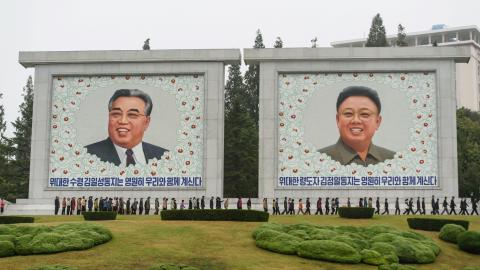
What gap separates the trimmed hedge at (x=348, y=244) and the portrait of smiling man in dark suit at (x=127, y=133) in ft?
61.1

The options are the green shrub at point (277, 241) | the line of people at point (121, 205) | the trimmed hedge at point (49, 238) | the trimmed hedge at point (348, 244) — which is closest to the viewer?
the trimmed hedge at point (49, 238)

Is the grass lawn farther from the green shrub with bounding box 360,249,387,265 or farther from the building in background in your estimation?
the building in background

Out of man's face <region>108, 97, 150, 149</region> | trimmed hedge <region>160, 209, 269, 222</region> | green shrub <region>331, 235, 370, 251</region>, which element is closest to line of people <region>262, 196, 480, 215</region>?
trimmed hedge <region>160, 209, 269, 222</region>

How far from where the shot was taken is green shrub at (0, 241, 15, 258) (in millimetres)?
18625

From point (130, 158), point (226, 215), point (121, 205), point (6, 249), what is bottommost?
point (6, 249)

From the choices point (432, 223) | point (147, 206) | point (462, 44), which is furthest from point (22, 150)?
point (462, 44)

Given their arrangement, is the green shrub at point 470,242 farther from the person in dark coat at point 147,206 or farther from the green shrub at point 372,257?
the person in dark coat at point 147,206

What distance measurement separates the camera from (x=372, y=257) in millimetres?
19797

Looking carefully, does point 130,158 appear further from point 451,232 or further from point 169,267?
point 169,267

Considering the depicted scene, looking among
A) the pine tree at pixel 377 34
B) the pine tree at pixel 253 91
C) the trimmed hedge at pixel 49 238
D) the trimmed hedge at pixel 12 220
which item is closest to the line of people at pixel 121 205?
the trimmed hedge at pixel 12 220

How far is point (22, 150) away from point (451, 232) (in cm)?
4097

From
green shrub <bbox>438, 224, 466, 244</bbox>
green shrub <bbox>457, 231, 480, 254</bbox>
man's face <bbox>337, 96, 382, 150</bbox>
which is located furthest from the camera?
man's face <bbox>337, 96, 382, 150</bbox>

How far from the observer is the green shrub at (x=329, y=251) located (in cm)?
1956

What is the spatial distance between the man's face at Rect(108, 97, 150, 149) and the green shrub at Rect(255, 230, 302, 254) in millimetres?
20002
